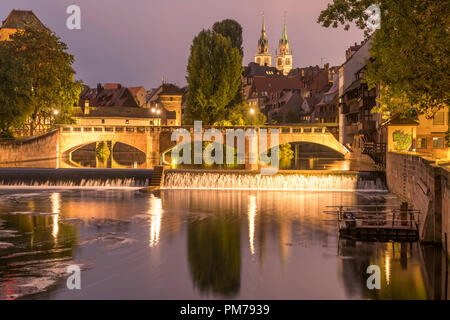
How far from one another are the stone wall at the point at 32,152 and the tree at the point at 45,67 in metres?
3.84

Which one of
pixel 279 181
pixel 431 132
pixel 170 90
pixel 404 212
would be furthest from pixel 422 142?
pixel 170 90

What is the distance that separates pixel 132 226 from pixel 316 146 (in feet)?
294

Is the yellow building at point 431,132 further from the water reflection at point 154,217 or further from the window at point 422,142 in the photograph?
the water reflection at point 154,217

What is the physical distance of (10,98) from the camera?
63219mm

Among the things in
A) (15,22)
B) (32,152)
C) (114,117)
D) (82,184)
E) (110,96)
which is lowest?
(82,184)

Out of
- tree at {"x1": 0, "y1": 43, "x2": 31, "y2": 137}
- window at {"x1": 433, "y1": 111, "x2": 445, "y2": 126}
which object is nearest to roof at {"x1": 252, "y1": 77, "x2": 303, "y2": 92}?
tree at {"x1": 0, "y1": 43, "x2": 31, "y2": 137}

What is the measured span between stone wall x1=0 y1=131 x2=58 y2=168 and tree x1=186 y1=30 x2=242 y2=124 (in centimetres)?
1861

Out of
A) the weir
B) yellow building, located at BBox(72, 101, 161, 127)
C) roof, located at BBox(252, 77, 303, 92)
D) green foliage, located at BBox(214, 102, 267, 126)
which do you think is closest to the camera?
the weir

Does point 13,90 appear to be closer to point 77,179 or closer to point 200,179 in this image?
point 77,179

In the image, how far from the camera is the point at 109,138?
78250 mm

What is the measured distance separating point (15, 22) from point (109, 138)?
1786 inches

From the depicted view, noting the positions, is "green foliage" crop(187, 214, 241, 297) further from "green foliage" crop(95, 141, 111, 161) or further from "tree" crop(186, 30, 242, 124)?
"green foliage" crop(95, 141, 111, 161)

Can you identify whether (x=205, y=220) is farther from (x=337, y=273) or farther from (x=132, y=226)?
(x=337, y=273)

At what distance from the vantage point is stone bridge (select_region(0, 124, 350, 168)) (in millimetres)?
71562
